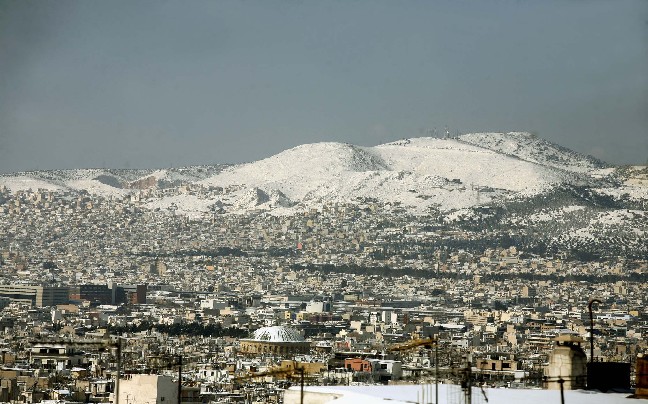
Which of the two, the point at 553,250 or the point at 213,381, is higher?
the point at 553,250

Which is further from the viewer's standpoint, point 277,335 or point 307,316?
point 307,316

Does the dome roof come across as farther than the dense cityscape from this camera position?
Yes

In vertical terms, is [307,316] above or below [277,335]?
above

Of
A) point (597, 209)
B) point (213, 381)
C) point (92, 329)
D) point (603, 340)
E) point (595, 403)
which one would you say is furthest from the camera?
point (597, 209)

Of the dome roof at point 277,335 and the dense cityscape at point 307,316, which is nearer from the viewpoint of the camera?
the dense cityscape at point 307,316

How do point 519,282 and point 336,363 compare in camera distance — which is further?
point 519,282

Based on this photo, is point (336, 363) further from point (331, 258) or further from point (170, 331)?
point (331, 258)

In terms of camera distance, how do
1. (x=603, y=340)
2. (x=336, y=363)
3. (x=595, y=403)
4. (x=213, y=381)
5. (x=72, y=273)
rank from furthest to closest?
(x=72, y=273) → (x=603, y=340) → (x=336, y=363) → (x=213, y=381) → (x=595, y=403)

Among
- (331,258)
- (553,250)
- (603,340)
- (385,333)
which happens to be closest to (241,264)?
(331,258)
